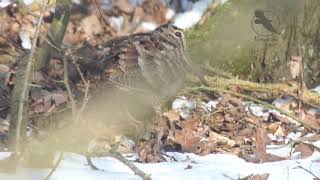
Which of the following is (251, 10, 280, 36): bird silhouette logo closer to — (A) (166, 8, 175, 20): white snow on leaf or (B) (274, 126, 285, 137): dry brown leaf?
(B) (274, 126, 285, 137): dry brown leaf

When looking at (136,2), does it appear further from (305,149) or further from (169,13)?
(305,149)

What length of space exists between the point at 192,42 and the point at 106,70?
1.23 metres

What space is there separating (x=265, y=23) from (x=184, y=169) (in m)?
1.83

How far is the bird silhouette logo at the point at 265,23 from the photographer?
4439mm

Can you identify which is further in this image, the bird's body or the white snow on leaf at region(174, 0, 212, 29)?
the white snow on leaf at region(174, 0, 212, 29)

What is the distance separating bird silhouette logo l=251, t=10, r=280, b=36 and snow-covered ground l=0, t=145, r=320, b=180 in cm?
142

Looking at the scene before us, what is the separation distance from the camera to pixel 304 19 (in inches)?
177

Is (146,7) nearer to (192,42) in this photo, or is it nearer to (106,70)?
(192,42)

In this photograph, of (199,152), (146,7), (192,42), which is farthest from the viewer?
(146,7)

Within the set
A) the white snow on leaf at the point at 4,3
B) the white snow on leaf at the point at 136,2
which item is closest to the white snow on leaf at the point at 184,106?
the white snow on leaf at the point at 4,3

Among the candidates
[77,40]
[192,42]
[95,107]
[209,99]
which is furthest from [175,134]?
[77,40]

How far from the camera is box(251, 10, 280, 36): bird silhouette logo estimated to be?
175 inches

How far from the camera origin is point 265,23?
4441 mm

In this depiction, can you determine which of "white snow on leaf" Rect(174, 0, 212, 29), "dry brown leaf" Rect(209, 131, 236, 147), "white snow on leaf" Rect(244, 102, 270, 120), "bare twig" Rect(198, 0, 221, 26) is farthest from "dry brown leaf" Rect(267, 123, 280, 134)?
"white snow on leaf" Rect(174, 0, 212, 29)
